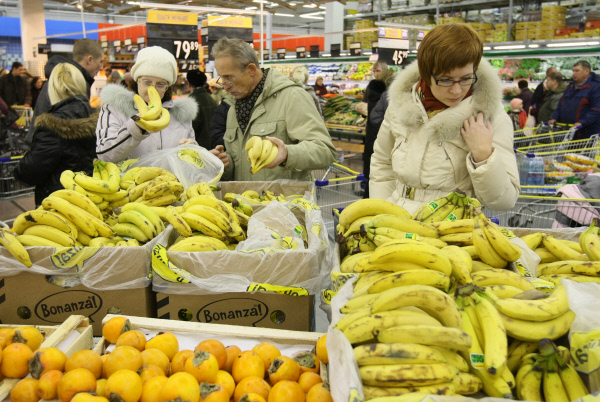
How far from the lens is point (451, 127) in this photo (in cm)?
204

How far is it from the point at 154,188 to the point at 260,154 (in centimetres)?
56

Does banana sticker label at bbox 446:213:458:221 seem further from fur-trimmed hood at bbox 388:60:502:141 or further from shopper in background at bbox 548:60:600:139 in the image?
shopper in background at bbox 548:60:600:139

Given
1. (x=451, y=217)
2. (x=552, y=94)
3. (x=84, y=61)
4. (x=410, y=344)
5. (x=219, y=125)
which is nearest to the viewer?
(x=410, y=344)

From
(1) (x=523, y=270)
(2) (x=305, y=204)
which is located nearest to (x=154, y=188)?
(2) (x=305, y=204)

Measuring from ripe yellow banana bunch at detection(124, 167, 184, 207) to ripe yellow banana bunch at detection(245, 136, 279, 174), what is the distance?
429 mm

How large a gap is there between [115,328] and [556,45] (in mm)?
11357

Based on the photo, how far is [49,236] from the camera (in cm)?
193

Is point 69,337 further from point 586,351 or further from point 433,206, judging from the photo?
point 586,351

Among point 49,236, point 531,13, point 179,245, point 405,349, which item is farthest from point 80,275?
point 531,13

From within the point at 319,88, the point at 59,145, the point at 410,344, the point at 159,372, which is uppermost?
the point at 319,88

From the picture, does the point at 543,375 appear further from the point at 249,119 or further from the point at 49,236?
the point at 249,119

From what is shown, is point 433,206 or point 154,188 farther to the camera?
point 154,188

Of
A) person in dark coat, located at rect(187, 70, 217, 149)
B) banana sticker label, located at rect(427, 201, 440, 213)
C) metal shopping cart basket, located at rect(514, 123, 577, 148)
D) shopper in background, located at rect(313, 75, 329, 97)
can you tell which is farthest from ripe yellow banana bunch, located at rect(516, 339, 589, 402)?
shopper in background, located at rect(313, 75, 329, 97)

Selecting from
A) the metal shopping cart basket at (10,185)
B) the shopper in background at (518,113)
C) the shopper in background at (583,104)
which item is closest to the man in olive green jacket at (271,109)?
the metal shopping cart basket at (10,185)
